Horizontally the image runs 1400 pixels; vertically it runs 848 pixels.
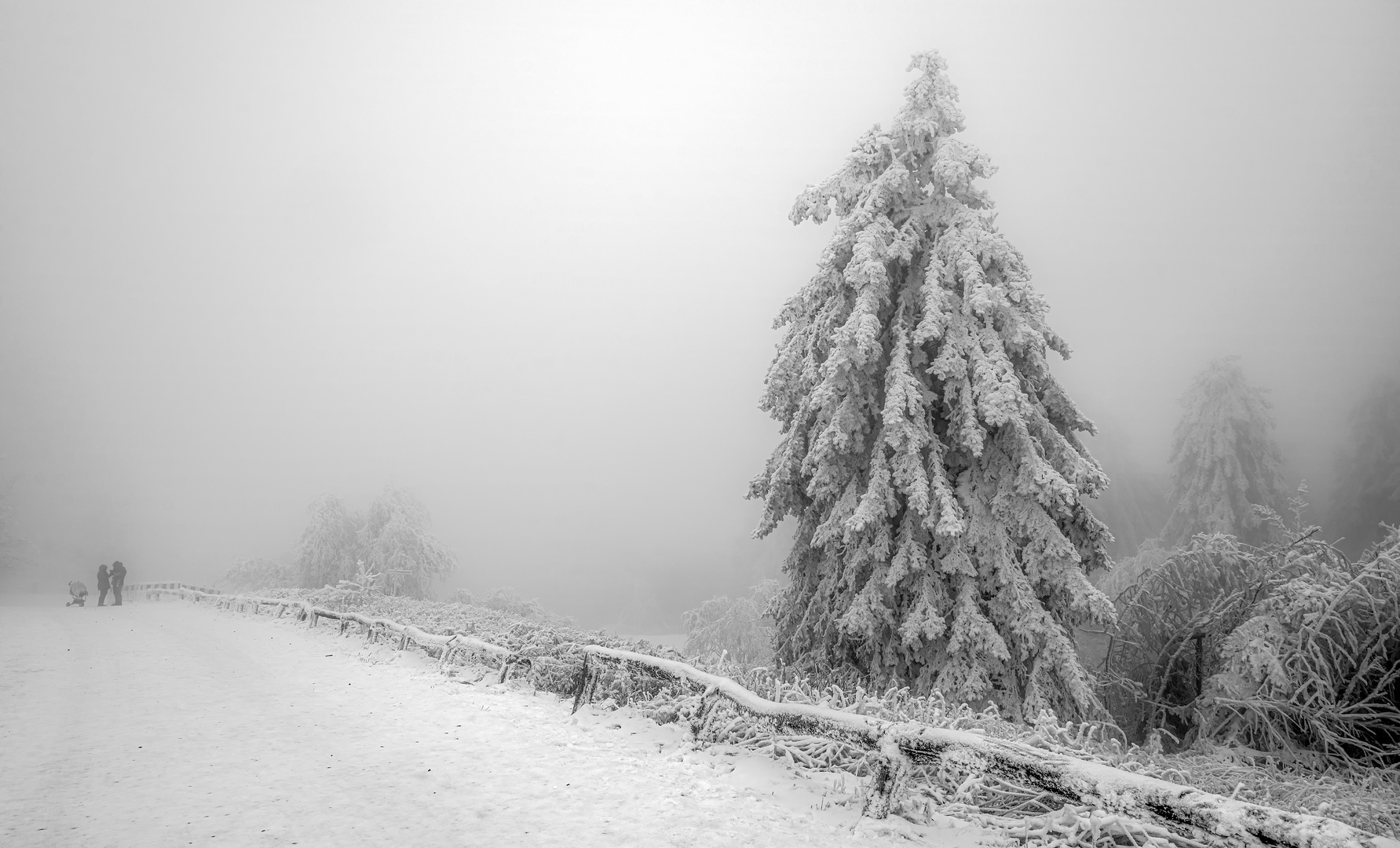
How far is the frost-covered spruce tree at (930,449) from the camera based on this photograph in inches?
449

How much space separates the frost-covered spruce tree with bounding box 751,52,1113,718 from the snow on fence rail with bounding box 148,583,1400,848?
4.66 meters

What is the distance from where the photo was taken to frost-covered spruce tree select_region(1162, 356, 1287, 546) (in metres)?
33.4

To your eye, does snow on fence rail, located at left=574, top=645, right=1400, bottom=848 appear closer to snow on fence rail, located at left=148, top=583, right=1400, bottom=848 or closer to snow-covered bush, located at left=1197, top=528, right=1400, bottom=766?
snow on fence rail, located at left=148, top=583, right=1400, bottom=848

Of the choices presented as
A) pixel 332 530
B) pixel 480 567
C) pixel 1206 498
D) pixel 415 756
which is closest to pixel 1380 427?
pixel 1206 498

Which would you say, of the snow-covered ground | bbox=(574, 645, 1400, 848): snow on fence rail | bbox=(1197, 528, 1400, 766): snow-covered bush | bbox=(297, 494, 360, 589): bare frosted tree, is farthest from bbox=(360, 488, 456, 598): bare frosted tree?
bbox=(1197, 528, 1400, 766): snow-covered bush

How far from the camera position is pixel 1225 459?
33.8 m

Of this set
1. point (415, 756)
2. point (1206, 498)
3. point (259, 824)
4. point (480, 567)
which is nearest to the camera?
point (259, 824)

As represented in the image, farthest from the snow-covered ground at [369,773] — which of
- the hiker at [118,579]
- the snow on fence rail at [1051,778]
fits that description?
the hiker at [118,579]

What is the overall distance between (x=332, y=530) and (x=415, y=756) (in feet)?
136

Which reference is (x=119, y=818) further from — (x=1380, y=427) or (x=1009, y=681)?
(x=1380, y=427)

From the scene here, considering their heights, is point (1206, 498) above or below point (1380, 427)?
below

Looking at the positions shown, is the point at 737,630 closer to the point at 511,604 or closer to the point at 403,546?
the point at 511,604

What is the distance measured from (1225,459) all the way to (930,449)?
31222 mm

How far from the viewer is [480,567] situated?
124 meters
